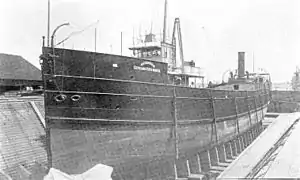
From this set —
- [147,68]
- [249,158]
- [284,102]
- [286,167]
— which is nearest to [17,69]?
[147,68]

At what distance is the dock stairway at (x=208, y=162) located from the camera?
9242mm

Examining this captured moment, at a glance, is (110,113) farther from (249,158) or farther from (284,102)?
(284,102)

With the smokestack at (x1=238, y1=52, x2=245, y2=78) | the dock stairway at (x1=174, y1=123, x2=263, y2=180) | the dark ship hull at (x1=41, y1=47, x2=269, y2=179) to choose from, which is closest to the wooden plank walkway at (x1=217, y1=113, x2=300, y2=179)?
the dock stairway at (x1=174, y1=123, x2=263, y2=180)

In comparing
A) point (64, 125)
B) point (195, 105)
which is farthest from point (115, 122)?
point (195, 105)

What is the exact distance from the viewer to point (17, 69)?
19297 mm

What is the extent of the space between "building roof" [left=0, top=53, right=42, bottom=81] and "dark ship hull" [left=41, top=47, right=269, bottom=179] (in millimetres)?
11253

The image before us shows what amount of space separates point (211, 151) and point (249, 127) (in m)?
6.12

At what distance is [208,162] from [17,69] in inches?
565

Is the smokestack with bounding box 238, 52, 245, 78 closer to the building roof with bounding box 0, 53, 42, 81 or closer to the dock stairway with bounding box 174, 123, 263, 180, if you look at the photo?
the dock stairway with bounding box 174, 123, 263, 180

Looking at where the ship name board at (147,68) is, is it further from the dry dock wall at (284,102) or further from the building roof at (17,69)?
the dry dock wall at (284,102)

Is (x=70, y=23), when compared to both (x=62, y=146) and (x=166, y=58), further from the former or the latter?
(x=166, y=58)

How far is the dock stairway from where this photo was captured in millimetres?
9242

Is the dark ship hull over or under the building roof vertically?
under

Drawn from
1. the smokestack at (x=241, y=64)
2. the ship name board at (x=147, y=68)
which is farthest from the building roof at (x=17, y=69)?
the smokestack at (x=241, y=64)
